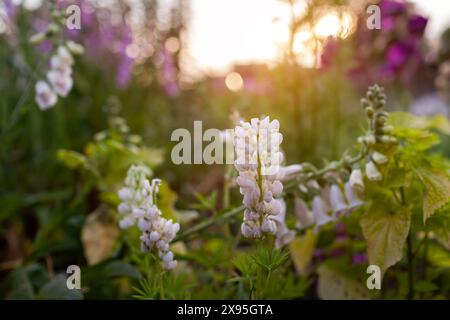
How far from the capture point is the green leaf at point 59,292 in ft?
4.39

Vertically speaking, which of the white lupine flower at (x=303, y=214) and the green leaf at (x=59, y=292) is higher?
the white lupine flower at (x=303, y=214)

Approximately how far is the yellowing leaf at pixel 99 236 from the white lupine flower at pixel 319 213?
0.66m

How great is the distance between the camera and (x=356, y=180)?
3.97 feet

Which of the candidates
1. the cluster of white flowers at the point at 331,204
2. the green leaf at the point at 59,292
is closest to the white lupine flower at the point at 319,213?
the cluster of white flowers at the point at 331,204

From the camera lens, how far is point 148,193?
42.5 inches

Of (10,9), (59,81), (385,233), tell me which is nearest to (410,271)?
(385,233)

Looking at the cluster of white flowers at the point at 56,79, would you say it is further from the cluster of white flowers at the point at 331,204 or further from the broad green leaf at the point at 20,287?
the cluster of white flowers at the point at 331,204

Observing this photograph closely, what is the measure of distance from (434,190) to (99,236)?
0.97 m

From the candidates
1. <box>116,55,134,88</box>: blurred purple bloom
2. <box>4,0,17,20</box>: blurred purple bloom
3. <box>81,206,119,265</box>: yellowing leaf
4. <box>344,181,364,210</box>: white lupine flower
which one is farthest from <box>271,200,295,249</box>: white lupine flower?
<box>116,55,134,88</box>: blurred purple bloom

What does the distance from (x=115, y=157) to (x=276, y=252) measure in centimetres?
84

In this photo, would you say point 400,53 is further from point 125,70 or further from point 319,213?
point 319,213
